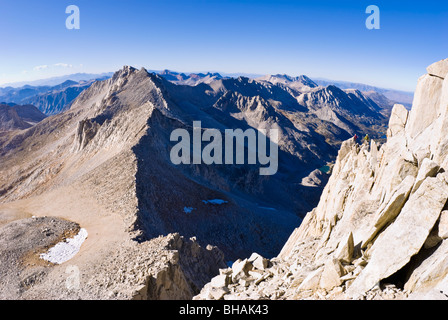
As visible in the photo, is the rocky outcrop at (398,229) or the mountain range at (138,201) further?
the mountain range at (138,201)

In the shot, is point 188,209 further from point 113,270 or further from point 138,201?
point 113,270

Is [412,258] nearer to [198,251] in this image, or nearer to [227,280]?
[227,280]

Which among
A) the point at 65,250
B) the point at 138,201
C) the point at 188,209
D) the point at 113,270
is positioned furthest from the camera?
the point at 188,209

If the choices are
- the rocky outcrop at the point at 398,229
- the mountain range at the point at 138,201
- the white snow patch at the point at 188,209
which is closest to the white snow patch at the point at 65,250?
the mountain range at the point at 138,201

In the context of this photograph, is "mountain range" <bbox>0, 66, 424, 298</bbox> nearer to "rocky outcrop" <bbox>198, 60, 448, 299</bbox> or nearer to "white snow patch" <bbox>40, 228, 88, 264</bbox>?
"white snow patch" <bbox>40, 228, 88, 264</bbox>

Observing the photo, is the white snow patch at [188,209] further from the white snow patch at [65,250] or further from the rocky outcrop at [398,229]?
the rocky outcrop at [398,229]

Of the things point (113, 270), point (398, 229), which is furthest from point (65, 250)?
point (398, 229)

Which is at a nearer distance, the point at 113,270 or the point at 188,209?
the point at 113,270
